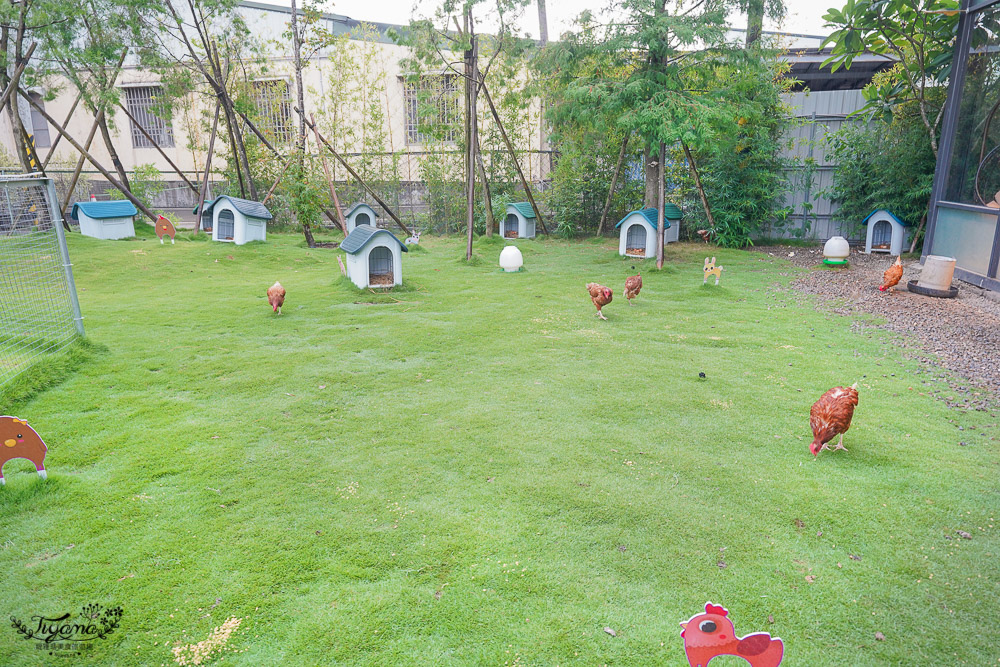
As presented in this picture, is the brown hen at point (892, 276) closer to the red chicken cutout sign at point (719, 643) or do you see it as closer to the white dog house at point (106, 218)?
the red chicken cutout sign at point (719, 643)

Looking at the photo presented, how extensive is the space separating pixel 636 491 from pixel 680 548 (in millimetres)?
531

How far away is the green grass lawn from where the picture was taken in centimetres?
249

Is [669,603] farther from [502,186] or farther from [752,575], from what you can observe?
[502,186]

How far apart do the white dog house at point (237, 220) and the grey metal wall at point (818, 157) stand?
37.3 ft

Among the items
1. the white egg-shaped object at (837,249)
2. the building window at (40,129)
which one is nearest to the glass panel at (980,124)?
the white egg-shaped object at (837,249)

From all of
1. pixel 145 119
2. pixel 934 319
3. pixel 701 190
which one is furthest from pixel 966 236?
pixel 145 119

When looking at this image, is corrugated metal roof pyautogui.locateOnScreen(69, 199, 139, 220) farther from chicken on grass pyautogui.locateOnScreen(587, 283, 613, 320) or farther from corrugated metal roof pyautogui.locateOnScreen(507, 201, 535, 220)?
chicken on grass pyautogui.locateOnScreen(587, 283, 613, 320)

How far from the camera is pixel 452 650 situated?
93.7 inches

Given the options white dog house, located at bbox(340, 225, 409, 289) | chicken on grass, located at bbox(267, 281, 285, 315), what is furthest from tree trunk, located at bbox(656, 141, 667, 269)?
chicken on grass, located at bbox(267, 281, 285, 315)

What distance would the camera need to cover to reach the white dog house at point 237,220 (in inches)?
484

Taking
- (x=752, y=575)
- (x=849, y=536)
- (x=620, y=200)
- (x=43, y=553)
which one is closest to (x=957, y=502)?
(x=849, y=536)

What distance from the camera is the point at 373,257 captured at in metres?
9.17

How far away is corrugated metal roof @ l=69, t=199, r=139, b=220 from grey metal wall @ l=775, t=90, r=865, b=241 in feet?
47.2

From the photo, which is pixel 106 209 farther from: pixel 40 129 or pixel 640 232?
pixel 40 129
